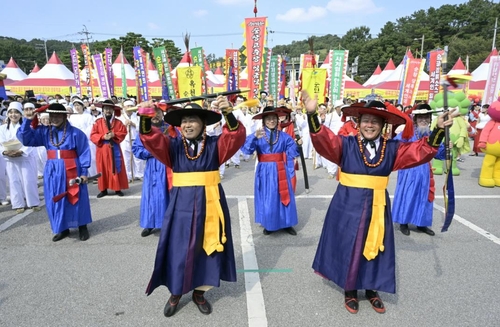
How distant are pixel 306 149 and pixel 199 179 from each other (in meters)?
9.82

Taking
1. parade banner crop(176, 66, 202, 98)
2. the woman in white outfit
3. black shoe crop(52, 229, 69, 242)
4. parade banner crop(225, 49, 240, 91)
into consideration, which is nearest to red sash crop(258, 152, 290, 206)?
black shoe crop(52, 229, 69, 242)

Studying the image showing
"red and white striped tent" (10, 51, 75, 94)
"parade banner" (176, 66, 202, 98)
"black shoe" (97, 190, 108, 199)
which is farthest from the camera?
"red and white striped tent" (10, 51, 75, 94)

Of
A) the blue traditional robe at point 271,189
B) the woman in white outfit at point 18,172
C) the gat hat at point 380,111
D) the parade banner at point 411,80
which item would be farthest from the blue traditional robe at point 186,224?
the parade banner at point 411,80

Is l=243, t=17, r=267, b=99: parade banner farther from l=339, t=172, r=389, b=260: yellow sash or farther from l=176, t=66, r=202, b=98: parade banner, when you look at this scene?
l=339, t=172, r=389, b=260: yellow sash

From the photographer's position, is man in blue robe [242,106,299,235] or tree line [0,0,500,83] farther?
tree line [0,0,500,83]

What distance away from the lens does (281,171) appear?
5004 mm

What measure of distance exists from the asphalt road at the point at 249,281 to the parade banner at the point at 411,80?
27.8 ft

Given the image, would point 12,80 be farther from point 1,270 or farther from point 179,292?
point 179,292

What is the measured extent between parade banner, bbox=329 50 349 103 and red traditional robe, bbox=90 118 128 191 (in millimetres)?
7074

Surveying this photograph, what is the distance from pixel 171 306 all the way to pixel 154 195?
2.15 meters

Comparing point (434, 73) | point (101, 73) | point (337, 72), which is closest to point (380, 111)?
point (337, 72)

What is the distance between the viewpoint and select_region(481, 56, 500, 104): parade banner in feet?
40.9

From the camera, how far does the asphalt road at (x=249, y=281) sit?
118 inches

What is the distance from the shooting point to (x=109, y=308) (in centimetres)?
312
